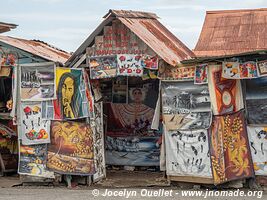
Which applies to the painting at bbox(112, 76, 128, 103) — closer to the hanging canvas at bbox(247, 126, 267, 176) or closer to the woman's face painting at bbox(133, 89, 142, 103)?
the woman's face painting at bbox(133, 89, 142, 103)

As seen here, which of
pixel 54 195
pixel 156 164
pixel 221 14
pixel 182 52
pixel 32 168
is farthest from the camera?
pixel 221 14

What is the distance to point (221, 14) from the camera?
17.1 meters

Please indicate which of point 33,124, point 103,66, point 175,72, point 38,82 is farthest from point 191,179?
point 38,82

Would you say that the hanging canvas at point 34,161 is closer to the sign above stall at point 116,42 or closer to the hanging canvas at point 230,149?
the sign above stall at point 116,42

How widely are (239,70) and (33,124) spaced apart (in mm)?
4442

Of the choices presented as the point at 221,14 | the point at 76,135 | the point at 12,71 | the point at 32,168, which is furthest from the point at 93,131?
the point at 221,14

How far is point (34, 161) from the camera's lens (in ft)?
35.6

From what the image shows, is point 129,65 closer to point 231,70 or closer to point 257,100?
point 231,70

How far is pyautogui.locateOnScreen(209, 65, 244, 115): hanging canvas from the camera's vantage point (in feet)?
32.8

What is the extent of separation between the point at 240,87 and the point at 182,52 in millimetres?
2027

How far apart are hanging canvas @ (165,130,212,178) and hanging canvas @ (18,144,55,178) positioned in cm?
256

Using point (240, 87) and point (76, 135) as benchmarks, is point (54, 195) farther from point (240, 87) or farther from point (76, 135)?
point (240, 87)

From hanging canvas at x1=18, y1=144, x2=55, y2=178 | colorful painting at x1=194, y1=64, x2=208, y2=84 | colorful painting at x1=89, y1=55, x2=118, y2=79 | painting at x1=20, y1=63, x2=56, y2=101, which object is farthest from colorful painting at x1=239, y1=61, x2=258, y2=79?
hanging canvas at x1=18, y1=144, x2=55, y2=178

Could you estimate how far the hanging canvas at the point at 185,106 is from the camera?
398 inches
